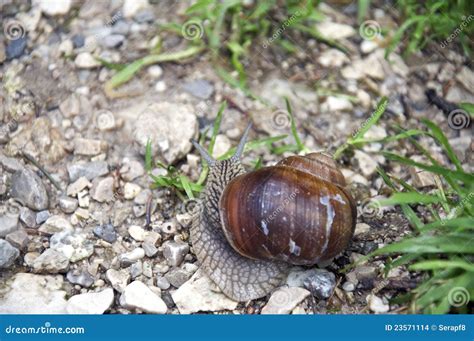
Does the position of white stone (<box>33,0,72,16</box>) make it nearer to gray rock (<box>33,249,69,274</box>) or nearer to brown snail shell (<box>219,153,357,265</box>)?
gray rock (<box>33,249,69,274</box>)

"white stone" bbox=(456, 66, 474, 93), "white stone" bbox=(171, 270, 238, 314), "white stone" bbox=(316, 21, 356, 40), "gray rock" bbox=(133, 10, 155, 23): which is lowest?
"white stone" bbox=(171, 270, 238, 314)

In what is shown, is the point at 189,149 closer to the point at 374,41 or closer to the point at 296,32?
the point at 296,32

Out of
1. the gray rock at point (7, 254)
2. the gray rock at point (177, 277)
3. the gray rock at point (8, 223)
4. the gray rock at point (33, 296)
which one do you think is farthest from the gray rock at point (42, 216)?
the gray rock at point (177, 277)

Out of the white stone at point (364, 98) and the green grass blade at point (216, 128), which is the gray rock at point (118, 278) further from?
the white stone at point (364, 98)

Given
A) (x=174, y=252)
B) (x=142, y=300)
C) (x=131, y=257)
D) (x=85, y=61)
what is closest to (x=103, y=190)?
(x=131, y=257)

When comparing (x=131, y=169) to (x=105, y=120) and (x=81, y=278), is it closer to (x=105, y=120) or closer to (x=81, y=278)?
(x=105, y=120)

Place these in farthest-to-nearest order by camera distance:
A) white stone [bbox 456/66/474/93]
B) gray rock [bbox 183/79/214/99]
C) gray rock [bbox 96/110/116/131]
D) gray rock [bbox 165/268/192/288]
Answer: white stone [bbox 456/66/474/93], gray rock [bbox 183/79/214/99], gray rock [bbox 96/110/116/131], gray rock [bbox 165/268/192/288]

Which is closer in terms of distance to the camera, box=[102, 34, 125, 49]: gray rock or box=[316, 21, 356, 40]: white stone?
box=[102, 34, 125, 49]: gray rock

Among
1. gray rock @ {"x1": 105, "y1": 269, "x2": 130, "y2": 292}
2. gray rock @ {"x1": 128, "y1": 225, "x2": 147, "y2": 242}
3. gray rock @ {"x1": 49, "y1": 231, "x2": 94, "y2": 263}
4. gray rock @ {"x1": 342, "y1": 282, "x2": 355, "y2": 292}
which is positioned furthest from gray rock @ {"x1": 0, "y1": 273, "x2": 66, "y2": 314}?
gray rock @ {"x1": 342, "y1": 282, "x2": 355, "y2": 292}
